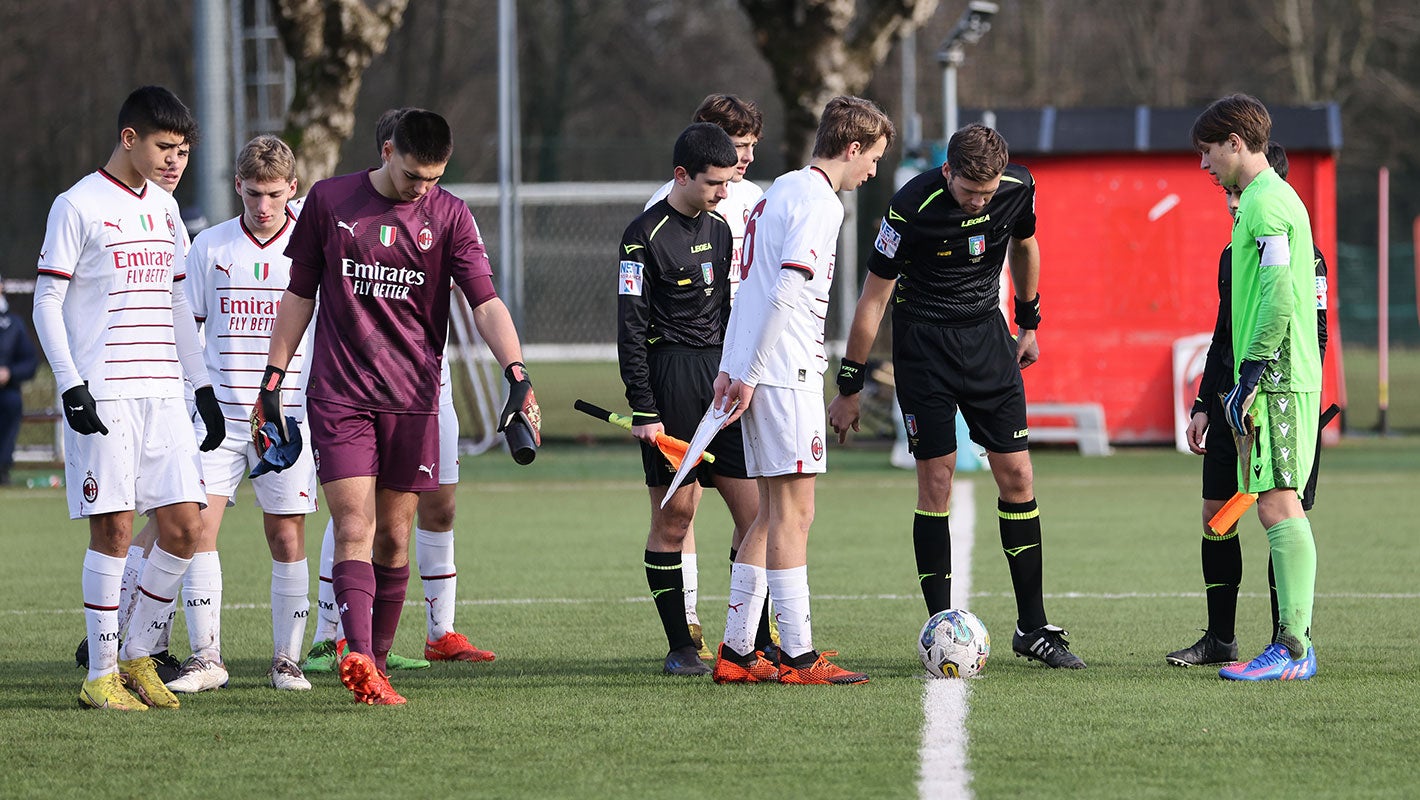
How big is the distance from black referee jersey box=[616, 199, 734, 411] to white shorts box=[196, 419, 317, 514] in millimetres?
1269

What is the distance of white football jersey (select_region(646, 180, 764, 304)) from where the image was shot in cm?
679

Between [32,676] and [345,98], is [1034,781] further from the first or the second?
[345,98]

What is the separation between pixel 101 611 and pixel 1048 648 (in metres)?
3.39

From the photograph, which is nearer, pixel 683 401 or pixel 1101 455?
pixel 683 401

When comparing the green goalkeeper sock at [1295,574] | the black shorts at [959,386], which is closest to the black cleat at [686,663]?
the black shorts at [959,386]

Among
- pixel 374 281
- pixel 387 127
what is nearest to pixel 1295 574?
pixel 374 281

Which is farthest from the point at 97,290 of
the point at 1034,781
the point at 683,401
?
A: the point at 1034,781

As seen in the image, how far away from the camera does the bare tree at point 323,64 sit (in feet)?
53.7

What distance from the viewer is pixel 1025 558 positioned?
6.68m

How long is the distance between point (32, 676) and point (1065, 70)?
3936 centimetres

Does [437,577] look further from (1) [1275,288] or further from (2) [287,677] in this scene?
(1) [1275,288]

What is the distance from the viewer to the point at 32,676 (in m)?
6.55

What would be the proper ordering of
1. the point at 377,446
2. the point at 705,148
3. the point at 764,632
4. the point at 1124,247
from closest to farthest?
the point at 377,446 → the point at 705,148 → the point at 764,632 → the point at 1124,247

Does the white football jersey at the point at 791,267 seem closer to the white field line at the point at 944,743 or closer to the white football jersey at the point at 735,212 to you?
the white football jersey at the point at 735,212
